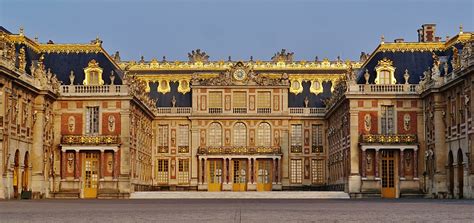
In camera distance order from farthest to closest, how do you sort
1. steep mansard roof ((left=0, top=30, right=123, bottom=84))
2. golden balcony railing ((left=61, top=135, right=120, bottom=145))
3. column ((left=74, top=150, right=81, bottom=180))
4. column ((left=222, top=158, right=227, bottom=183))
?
column ((left=222, top=158, right=227, bottom=183))
steep mansard roof ((left=0, top=30, right=123, bottom=84))
column ((left=74, top=150, right=81, bottom=180))
golden balcony railing ((left=61, top=135, right=120, bottom=145))

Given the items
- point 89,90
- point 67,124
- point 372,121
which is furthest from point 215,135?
point 372,121

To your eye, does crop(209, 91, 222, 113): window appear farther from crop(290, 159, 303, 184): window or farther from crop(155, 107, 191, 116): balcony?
crop(290, 159, 303, 184): window

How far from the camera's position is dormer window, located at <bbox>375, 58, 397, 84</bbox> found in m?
57.1

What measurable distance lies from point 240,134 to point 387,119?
18188mm

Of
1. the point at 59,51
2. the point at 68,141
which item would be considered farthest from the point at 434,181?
the point at 59,51

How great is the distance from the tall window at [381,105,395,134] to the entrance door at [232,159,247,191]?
17.7 metres

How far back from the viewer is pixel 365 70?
191 feet

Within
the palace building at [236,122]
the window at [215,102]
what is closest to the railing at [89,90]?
the palace building at [236,122]

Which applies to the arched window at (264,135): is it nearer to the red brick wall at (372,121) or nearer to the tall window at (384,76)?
the tall window at (384,76)

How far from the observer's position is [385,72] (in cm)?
5741

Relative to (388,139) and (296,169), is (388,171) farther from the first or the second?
(296,169)

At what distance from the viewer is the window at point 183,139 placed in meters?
71.2

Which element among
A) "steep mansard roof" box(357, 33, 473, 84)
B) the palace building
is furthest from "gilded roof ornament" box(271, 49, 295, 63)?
"steep mansard roof" box(357, 33, 473, 84)

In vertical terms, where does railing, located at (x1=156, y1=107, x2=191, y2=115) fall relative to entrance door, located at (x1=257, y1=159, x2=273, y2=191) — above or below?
above
